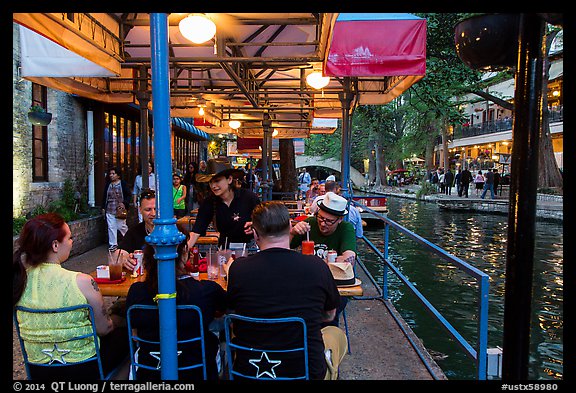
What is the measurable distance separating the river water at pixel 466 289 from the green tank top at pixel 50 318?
118 inches

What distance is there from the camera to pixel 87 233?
32.2ft

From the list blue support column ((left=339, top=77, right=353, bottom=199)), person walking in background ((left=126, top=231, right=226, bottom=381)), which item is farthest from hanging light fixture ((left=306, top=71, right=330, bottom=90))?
person walking in background ((left=126, top=231, right=226, bottom=381))

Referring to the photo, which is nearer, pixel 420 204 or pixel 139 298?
pixel 139 298

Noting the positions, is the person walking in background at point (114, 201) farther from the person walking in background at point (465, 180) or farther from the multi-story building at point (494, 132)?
the multi-story building at point (494, 132)

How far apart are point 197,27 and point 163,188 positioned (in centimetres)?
344

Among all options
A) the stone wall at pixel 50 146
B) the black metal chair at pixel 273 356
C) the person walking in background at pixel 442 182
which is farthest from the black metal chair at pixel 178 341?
the person walking in background at pixel 442 182

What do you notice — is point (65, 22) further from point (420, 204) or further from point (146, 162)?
point (420, 204)

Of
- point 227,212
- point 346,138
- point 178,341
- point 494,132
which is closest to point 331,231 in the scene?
point 227,212

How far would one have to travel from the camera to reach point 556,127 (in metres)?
36.3

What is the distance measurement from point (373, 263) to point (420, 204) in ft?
55.0

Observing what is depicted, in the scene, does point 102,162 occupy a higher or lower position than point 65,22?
lower

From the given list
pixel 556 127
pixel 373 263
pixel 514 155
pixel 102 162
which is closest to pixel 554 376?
pixel 514 155

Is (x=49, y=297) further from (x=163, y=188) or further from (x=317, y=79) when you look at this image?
(x=317, y=79)

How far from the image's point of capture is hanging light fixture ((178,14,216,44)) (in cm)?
522
